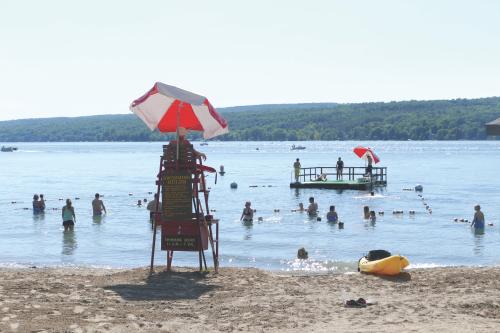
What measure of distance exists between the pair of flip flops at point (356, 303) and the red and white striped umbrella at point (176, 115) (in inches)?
162

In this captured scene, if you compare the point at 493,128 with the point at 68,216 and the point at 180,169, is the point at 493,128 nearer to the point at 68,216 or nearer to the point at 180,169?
the point at 180,169

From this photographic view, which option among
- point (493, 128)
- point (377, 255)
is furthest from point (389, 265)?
point (493, 128)

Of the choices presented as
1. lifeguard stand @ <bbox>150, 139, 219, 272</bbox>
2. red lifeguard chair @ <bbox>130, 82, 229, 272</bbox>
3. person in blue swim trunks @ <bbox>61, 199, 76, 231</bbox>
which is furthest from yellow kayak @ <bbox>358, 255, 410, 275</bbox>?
person in blue swim trunks @ <bbox>61, 199, 76, 231</bbox>

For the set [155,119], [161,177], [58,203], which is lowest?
[58,203]

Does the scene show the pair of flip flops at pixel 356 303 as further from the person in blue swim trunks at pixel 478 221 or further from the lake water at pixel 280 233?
the person in blue swim trunks at pixel 478 221

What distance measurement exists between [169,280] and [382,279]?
12.9ft

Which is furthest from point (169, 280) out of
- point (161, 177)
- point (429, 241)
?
point (429, 241)

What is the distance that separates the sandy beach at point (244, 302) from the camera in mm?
9758

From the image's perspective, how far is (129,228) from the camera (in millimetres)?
30547

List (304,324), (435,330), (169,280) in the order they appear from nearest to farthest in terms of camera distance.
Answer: (435,330) < (304,324) < (169,280)

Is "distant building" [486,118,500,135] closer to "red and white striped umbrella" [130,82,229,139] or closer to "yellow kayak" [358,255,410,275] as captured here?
"yellow kayak" [358,255,410,275]

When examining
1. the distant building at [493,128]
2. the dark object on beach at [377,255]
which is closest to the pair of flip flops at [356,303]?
the distant building at [493,128]

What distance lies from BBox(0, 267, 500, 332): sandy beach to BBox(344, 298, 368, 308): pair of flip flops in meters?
0.13

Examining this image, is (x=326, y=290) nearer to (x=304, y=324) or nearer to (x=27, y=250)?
(x=304, y=324)
